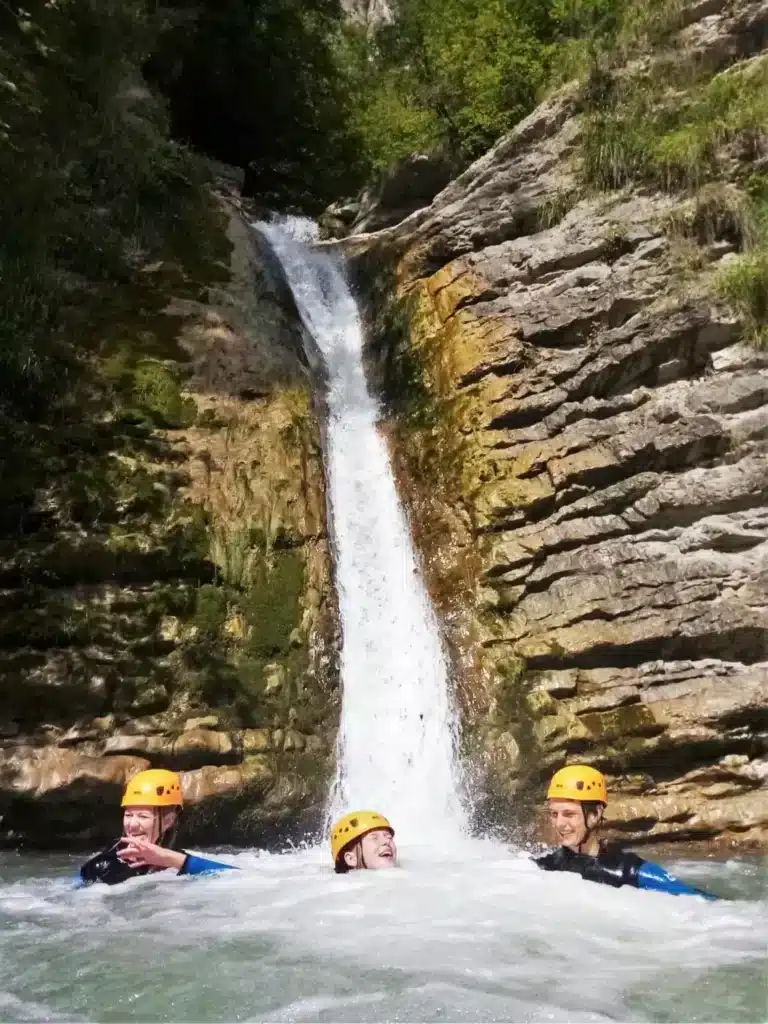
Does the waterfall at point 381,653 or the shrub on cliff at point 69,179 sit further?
the shrub on cliff at point 69,179

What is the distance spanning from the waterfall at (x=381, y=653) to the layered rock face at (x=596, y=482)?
0.81 feet

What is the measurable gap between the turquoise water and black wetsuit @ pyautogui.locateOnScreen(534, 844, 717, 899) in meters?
0.10

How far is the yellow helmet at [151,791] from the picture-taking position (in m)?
5.06

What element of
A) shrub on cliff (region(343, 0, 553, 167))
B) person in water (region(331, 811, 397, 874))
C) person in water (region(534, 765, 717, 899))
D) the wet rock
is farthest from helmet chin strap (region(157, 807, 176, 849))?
shrub on cliff (region(343, 0, 553, 167))

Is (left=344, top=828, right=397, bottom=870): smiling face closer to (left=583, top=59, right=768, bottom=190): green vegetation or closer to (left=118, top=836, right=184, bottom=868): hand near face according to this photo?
(left=118, top=836, right=184, bottom=868): hand near face

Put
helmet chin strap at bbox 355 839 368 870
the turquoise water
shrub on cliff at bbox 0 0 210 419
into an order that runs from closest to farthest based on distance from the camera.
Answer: the turquoise water → helmet chin strap at bbox 355 839 368 870 → shrub on cliff at bbox 0 0 210 419

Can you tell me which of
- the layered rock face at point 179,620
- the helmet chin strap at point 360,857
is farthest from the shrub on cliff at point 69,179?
the helmet chin strap at point 360,857

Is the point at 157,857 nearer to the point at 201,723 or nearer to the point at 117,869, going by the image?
the point at 117,869

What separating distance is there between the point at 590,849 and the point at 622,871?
28 cm

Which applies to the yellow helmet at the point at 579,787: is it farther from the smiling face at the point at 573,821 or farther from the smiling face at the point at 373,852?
the smiling face at the point at 373,852

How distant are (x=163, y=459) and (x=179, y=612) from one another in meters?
1.58

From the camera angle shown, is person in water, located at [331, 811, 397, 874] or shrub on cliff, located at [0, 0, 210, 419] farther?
shrub on cliff, located at [0, 0, 210, 419]

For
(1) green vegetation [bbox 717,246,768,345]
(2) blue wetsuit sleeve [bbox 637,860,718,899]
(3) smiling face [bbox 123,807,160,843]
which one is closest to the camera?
(2) blue wetsuit sleeve [bbox 637,860,718,899]

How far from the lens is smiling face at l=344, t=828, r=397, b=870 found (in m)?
5.22
